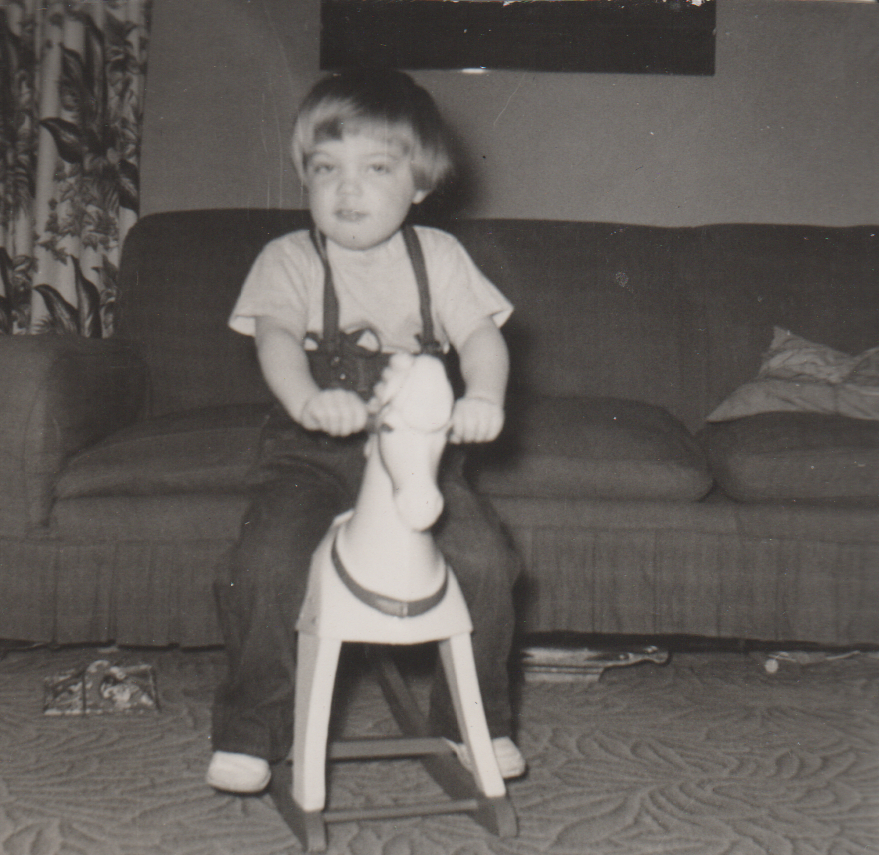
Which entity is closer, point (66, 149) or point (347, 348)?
point (347, 348)

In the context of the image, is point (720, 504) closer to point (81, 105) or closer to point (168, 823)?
point (168, 823)

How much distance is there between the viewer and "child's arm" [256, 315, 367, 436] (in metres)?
0.92

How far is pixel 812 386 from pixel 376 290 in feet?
2.71

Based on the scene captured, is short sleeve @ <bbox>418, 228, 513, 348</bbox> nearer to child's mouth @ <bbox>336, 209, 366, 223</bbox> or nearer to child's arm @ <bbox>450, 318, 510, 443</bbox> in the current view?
child's arm @ <bbox>450, 318, 510, 443</bbox>

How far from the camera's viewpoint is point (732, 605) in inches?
58.2

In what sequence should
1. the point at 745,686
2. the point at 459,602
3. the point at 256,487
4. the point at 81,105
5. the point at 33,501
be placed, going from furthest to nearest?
the point at 81,105, the point at 745,686, the point at 33,501, the point at 256,487, the point at 459,602

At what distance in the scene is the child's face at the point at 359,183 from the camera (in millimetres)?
1160

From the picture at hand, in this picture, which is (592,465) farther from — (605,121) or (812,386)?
(605,121)

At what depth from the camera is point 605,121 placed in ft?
7.81

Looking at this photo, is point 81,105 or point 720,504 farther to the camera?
point 81,105

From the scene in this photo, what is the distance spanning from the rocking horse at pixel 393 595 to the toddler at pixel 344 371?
6cm

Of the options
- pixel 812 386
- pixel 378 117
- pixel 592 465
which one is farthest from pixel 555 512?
pixel 378 117

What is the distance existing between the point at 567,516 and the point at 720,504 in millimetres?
235

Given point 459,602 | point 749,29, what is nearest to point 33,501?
point 459,602
